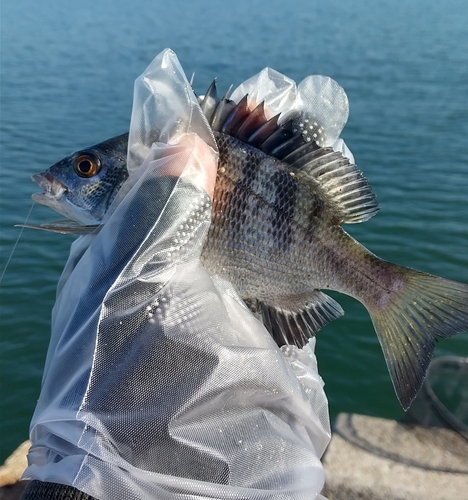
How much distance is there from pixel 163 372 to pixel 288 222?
70 centimetres

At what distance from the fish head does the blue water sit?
292 cm

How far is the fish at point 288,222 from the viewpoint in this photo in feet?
6.21

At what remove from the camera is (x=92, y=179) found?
1.99m

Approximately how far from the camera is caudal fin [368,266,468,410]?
6.15 feet

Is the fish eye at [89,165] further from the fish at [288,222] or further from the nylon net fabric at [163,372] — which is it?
the nylon net fabric at [163,372]

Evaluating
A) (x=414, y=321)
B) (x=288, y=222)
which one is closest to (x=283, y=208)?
(x=288, y=222)

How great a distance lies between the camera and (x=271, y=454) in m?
1.63

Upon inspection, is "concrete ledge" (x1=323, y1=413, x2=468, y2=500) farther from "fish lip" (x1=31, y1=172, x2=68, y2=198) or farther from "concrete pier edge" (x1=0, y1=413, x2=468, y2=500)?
"fish lip" (x1=31, y1=172, x2=68, y2=198)

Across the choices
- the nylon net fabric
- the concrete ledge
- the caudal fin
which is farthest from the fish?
the concrete ledge

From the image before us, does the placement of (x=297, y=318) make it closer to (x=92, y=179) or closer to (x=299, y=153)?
(x=299, y=153)

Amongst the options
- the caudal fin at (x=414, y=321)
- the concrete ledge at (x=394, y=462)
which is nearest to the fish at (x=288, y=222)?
the caudal fin at (x=414, y=321)

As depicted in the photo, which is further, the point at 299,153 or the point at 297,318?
the point at 297,318

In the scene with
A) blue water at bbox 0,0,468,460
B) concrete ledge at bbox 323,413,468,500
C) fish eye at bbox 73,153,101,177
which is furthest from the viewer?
blue water at bbox 0,0,468,460

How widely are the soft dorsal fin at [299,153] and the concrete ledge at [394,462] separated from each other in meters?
1.48
